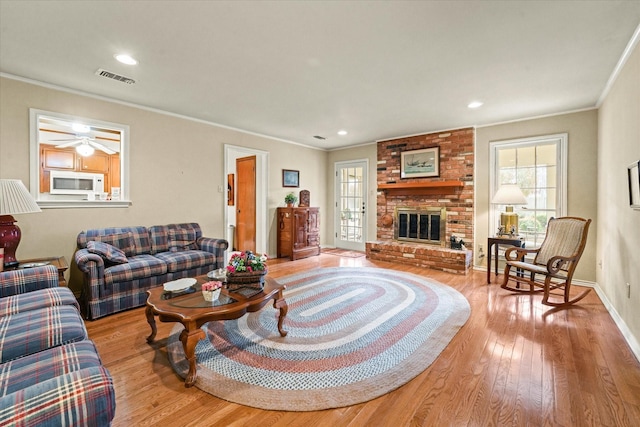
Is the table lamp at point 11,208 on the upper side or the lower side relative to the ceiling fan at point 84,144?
lower

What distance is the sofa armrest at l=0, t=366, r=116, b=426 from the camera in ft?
2.68

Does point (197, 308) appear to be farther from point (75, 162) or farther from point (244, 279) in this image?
point (75, 162)

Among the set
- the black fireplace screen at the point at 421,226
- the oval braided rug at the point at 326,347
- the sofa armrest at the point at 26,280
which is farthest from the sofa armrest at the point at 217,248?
the black fireplace screen at the point at 421,226

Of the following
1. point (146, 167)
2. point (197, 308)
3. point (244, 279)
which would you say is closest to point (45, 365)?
point (197, 308)

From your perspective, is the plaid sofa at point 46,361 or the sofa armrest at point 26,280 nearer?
the plaid sofa at point 46,361

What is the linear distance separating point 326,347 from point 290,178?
14.3 feet

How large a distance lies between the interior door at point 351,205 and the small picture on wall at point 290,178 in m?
1.12

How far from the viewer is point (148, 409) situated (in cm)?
163

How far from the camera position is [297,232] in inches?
225

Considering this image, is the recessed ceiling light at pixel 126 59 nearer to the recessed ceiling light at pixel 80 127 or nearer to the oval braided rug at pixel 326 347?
the recessed ceiling light at pixel 80 127

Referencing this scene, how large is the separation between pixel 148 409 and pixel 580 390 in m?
2.60

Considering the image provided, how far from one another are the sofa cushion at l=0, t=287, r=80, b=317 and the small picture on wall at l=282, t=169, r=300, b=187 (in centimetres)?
432

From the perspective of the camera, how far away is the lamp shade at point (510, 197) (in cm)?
403

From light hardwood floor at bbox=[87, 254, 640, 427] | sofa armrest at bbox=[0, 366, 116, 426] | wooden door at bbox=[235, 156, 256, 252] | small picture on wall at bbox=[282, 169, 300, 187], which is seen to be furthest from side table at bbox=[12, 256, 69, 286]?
small picture on wall at bbox=[282, 169, 300, 187]
